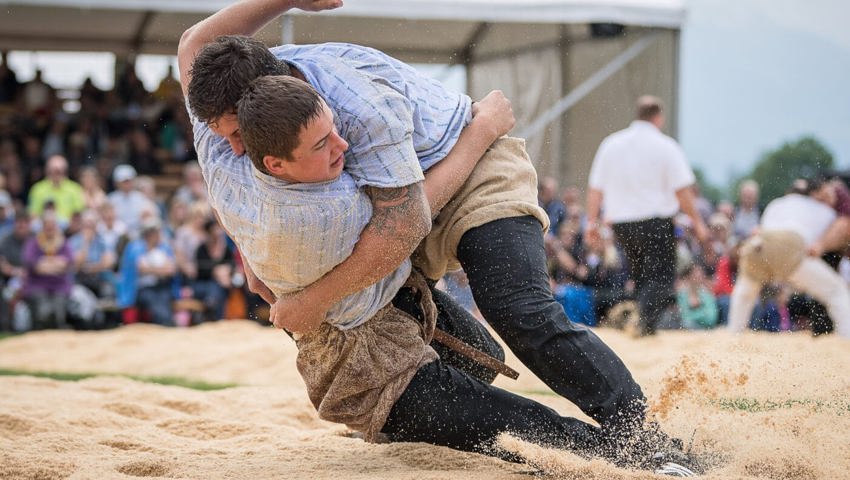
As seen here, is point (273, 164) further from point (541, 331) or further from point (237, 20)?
point (541, 331)

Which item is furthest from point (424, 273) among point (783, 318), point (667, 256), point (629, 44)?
point (629, 44)

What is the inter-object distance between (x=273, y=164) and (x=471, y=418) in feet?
3.18

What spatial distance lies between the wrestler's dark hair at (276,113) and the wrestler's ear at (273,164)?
15mm

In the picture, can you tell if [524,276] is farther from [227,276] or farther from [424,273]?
[227,276]

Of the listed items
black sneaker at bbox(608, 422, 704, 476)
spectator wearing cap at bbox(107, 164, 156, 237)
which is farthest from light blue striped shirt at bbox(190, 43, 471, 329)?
spectator wearing cap at bbox(107, 164, 156, 237)

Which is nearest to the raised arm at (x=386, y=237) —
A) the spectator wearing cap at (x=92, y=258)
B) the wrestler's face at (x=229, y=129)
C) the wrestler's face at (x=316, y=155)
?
the wrestler's face at (x=316, y=155)

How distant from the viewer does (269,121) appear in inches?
98.3

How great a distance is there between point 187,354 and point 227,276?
8.53ft

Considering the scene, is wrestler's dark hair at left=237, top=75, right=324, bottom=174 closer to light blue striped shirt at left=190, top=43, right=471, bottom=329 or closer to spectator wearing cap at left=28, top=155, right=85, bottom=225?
light blue striped shirt at left=190, top=43, right=471, bottom=329

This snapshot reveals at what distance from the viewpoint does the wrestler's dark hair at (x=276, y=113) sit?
2500 mm

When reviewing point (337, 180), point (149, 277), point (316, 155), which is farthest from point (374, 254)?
point (149, 277)

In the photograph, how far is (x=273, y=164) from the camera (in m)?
2.59

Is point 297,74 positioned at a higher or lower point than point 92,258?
higher

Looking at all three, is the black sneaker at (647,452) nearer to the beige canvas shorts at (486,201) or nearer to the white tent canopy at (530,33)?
the beige canvas shorts at (486,201)
